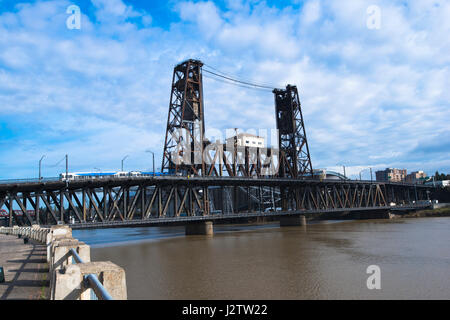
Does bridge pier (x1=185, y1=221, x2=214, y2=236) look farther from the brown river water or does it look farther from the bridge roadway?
the brown river water

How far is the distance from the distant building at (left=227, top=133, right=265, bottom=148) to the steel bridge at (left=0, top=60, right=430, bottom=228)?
103cm

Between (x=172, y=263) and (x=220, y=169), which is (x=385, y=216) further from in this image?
(x=172, y=263)

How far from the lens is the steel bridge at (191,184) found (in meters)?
46.8

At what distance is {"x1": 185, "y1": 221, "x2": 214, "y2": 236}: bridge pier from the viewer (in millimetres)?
64375

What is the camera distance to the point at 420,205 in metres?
110

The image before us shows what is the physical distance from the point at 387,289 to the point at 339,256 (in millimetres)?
12894

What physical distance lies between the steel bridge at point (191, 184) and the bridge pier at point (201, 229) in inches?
83.2

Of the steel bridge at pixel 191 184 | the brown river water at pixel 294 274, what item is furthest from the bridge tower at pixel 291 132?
the brown river water at pixel 294 274

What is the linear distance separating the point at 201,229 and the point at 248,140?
35546 mm

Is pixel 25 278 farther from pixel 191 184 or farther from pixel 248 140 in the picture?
A: pixel 248 140

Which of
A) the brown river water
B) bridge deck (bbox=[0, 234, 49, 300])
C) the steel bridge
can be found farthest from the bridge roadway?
bridge deck (bbox=[0, 234, 49, 300])

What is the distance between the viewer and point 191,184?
63562mm
